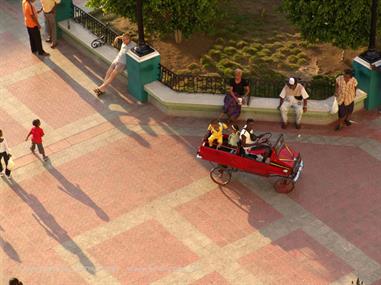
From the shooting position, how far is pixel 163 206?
17.4 metres

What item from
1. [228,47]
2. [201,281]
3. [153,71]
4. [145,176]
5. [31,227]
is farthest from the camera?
[228,47]

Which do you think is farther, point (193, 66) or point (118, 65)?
point (193, 66)

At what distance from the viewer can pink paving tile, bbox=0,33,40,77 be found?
877 inches

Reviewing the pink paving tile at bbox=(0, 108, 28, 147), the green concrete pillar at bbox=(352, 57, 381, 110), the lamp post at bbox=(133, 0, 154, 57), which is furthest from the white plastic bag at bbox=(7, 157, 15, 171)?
the green concrete pillar at bbox=(352, 57, 381, 110)

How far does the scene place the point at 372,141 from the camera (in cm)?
1895

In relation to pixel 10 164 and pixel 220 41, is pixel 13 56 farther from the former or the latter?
pixel 220 41

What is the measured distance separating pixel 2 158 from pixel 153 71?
432 cm

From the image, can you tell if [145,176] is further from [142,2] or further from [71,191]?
[142,2]

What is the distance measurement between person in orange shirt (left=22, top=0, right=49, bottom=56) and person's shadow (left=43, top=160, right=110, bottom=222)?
192 inches

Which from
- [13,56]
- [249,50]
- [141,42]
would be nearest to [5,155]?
[141,42]

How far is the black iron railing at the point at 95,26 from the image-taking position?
856 inches

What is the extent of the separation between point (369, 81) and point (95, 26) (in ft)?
25.0

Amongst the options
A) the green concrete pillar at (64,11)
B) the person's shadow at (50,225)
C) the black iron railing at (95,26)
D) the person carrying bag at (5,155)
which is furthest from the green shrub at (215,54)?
the person's shadow at (50,225)

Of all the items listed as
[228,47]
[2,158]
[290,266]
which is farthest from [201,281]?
[228,47]
